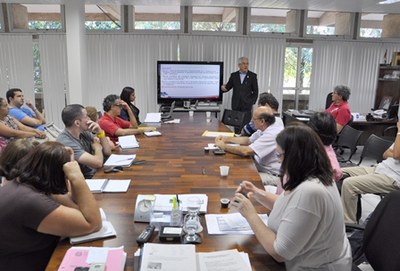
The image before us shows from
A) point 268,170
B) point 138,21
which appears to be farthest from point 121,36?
point 268,170

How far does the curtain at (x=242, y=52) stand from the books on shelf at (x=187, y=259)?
5818 millimetres

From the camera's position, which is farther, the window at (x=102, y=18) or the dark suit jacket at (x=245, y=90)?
the window at (x=102, y=18)

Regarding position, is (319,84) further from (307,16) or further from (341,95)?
(341,95)

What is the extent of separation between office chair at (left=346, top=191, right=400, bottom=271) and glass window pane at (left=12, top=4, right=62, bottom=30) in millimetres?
6895

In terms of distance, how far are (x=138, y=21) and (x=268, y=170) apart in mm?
4966

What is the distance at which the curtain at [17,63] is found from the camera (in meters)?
6.81

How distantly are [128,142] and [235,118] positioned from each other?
2.65m

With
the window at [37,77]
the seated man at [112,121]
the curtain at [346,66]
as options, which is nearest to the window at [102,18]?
the window at [37,77]

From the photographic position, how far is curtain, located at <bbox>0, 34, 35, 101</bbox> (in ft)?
22.4

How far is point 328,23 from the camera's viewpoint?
7.37 m

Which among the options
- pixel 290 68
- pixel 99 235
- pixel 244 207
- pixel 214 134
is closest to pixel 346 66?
pixel 290 68

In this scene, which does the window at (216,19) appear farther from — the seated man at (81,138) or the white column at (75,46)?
the seated man at (81,138)

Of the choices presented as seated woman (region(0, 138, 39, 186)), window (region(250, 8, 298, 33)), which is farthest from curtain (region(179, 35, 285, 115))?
seated woman (region(0, 138, 39, 186))

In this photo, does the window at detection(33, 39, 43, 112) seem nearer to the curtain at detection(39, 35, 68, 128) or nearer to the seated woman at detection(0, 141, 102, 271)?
the curtain at detection(39, 35, 68, 128)
